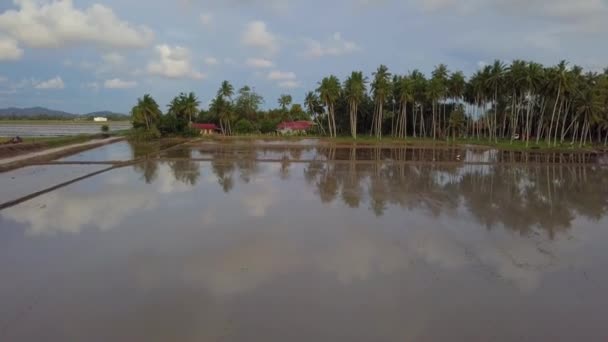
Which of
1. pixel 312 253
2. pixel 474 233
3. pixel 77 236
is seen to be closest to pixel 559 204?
pixel 474 233

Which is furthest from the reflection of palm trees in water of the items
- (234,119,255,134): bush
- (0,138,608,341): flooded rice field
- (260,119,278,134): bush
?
(260,119,278,134): bush

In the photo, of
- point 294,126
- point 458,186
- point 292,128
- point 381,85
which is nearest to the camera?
point 458,186

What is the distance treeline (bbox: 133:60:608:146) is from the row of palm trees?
73mm

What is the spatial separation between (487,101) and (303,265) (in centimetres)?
4614

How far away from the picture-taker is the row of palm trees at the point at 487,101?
39.0 meters

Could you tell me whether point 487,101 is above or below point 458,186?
above

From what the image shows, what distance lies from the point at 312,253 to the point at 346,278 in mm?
1391

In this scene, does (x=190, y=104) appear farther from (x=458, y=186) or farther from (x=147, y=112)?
(x=458, y=186)

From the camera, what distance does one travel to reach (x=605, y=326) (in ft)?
18.4

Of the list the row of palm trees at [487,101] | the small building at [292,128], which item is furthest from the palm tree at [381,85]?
the small building at [292,128]

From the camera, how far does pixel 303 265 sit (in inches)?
298

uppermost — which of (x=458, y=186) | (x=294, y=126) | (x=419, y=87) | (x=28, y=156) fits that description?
(x=419, y=87)

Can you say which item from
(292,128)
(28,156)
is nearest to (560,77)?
(292,128)

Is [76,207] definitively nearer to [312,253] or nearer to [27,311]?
[27,311]
